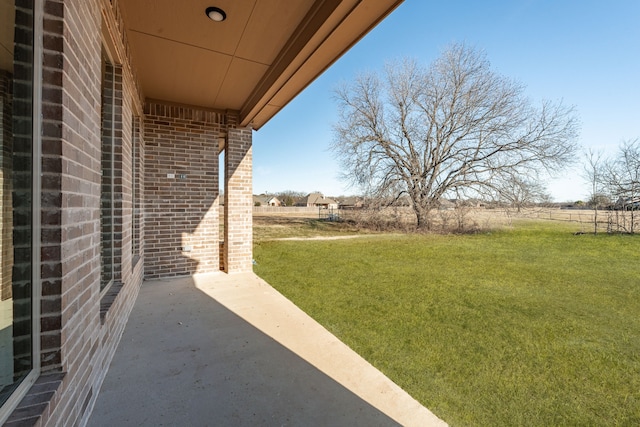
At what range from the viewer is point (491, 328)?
3.24 m

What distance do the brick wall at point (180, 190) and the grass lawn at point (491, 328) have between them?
60.2 inches

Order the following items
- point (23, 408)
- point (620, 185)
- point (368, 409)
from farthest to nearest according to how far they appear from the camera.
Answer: point (620, 185)
point (368, 409)
point (23, 408)

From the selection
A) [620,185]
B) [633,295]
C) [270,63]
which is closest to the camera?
[270,63]

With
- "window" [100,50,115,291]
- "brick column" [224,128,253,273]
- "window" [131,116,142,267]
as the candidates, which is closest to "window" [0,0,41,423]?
"window" [100,50,115,291]

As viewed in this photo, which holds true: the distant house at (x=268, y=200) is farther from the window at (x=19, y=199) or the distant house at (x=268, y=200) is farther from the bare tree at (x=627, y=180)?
the window at (x=19, y=199)

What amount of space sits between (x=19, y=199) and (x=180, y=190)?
391cm

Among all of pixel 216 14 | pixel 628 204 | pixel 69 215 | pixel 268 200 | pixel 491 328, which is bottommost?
pixel 491 328

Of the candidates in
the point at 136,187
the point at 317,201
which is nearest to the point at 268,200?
the point at 317,201

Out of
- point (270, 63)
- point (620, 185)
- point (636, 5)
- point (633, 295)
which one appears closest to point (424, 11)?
point (636, 5)

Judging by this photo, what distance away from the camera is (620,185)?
45.9 feet

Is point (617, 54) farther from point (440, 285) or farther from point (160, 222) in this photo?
point (160, 222)

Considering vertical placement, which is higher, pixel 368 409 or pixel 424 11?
pixel 424 11

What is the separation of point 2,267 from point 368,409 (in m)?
1.98

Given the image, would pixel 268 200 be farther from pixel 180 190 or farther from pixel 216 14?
pixel 216 14
